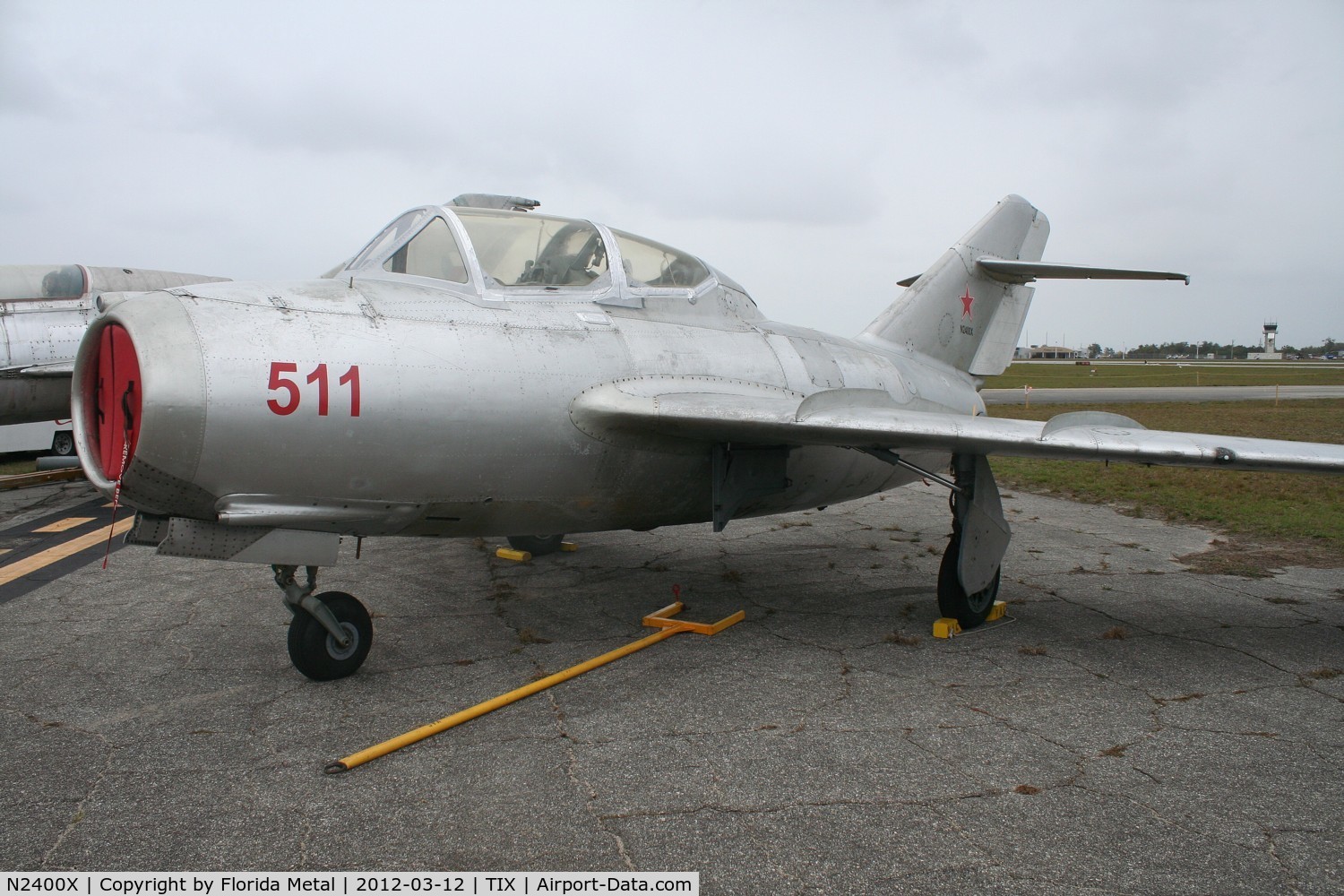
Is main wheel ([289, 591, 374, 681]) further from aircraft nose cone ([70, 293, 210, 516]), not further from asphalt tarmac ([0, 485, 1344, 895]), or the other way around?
aircraft nose cone ([70, 293, 210, 516])

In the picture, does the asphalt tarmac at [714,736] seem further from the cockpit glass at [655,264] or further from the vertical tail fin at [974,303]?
the vertical tail fin at [974,303]

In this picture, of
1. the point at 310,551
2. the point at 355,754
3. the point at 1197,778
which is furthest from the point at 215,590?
the point at 1197,778

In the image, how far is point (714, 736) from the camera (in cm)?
406

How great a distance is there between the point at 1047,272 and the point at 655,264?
14.8 ft

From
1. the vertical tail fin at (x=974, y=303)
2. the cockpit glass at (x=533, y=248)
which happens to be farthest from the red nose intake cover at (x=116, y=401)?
the vertical tail fin at (x=974, y=303)

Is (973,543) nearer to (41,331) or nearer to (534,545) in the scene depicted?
(534,545)

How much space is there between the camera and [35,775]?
11.7 feet

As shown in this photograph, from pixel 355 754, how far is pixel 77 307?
480 inches

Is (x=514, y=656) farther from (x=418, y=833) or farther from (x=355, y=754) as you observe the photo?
(x=418, y=833)

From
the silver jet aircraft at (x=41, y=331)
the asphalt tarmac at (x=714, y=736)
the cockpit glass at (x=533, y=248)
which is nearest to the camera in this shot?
the asphalt tarmac at (x=714, y=736)

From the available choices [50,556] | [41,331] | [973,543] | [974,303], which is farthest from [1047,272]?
[41,331]

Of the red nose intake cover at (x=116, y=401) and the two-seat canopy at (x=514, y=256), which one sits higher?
the two-seat canopy at (x=514, y=256)

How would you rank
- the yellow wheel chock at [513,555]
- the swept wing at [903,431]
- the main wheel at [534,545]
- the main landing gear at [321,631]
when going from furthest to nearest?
1. the main wheel at [534,545]
2. the yellow wheel chock at [513,555]
3. the swept wing at [903,431]
4. the main landing gear at [321,631]

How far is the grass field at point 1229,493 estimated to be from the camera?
927 centimetres
